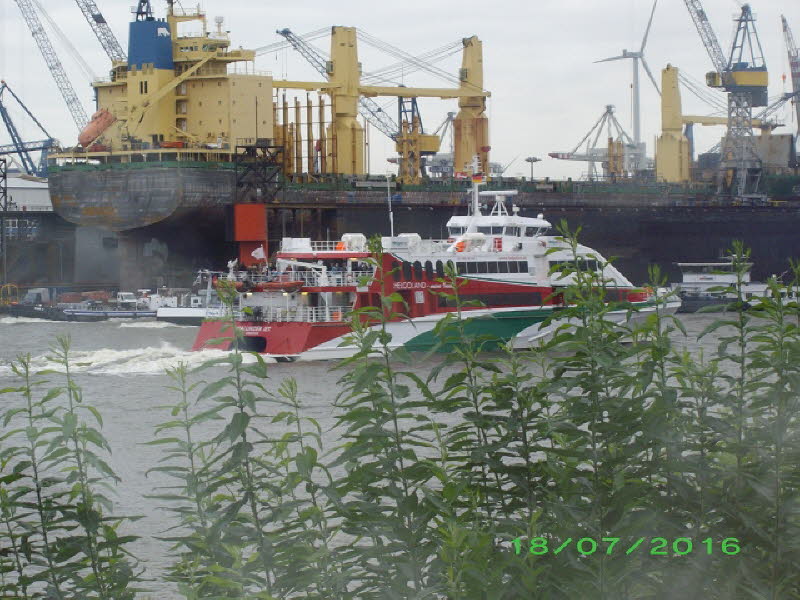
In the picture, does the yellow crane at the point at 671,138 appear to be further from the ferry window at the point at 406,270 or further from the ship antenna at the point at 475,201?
the ferry window at the point at 406,270

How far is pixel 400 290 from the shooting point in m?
46.6

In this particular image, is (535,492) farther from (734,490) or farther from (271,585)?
(271,585)

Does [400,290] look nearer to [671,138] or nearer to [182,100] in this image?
[182,100]

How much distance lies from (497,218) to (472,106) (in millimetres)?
44287

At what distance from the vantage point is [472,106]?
303 ft

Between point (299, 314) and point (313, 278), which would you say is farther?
point (313, 278)

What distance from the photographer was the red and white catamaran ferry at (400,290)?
45.5 metres

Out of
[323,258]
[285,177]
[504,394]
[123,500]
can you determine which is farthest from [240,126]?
[504,394]

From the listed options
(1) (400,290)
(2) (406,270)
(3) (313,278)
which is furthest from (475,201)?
(3) (313,278)

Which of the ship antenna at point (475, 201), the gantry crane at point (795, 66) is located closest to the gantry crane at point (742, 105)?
the gantry crane at point (795, 66)

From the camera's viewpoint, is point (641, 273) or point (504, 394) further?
point (641, 273)
